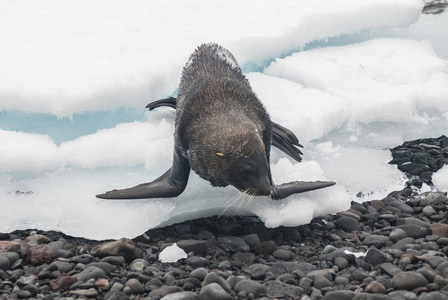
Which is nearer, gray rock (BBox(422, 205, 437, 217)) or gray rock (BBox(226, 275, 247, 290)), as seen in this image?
gray rock (BBox(226, 275, 247, 290))

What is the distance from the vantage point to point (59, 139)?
677 cm

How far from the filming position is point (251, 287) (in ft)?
14.9

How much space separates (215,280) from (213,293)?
238 millimetres

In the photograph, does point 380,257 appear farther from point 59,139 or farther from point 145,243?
point 59,139

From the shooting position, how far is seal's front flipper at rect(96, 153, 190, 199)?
590 cm

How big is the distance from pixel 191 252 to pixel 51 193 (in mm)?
1564

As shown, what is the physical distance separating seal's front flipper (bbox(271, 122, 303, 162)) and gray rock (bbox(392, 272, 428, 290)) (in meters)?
2.20

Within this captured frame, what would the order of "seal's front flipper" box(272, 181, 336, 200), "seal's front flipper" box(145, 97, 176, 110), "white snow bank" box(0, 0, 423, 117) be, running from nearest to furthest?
"seal's front flipper" box(272, 181, 336, 200) < "white snow bank" box(0, 0, 423, 117) < "seal's front flipper" box(145, 97, 176, 110)

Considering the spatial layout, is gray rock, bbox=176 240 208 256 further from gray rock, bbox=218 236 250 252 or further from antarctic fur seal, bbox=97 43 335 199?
antarctic fur seal, bbox=97 43 335 199

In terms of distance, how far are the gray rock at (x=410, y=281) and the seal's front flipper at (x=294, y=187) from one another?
5.25 ft

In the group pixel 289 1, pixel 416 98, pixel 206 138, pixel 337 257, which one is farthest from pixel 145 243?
pixel 289 1

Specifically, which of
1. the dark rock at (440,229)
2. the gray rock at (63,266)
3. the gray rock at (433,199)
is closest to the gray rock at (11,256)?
the gray rock at (63,266)

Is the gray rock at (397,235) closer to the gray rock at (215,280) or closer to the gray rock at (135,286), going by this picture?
the gray rock at (215,280)

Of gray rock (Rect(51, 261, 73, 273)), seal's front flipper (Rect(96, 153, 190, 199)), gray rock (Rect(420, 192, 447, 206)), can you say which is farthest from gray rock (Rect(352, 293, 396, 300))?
gray rock (Rect(420, 192, 447, 206))
